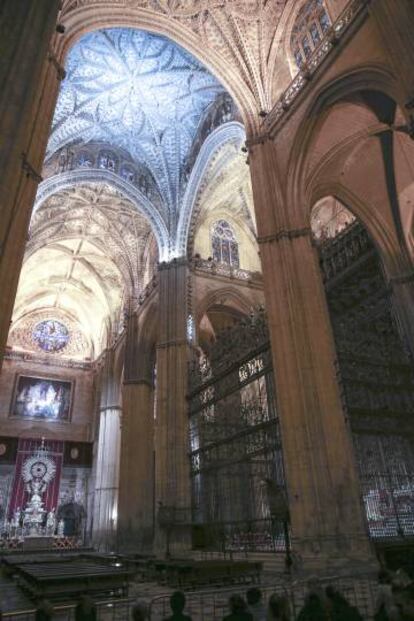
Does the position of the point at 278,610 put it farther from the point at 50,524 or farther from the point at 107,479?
the point at 50,524

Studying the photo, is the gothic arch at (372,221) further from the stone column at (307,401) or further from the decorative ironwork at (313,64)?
the stone column at (307,401)

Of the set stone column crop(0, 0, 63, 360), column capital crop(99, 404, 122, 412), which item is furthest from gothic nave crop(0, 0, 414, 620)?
column capital crop(99, 404, 122, 412)

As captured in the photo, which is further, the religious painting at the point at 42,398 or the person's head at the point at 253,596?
the religious painting at the point at 42,398

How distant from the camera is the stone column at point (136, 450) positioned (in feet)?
52.0

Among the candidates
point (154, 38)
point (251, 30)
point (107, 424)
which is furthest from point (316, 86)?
point (107, 424)

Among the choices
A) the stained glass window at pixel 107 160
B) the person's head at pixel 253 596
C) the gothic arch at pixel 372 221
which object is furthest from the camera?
the stained glass window at pixel 107 160

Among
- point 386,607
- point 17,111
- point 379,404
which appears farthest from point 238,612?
point 379,404

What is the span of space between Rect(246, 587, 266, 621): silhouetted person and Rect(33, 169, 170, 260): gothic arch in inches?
540

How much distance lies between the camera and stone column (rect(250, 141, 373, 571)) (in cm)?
746

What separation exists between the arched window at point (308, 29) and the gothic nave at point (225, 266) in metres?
0.08

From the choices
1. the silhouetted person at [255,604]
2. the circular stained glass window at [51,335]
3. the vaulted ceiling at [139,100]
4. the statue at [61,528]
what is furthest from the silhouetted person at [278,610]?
the circular stained glass window at [51,335]

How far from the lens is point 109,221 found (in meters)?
21.7

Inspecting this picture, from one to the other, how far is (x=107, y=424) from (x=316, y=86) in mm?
19214

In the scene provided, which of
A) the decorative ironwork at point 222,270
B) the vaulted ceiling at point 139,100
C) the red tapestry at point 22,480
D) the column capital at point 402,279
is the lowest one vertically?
the red tapestry at point 22,480
